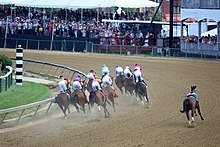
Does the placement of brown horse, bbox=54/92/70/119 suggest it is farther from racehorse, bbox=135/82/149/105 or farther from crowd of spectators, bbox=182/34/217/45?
crowd of spectators, bbox=182/34/217/45

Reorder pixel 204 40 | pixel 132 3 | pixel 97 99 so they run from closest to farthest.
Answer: pixel 97 99, pixel 204 40, pixel 132 3

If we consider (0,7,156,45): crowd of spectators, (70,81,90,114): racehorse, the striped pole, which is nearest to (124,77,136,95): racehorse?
the striped pole

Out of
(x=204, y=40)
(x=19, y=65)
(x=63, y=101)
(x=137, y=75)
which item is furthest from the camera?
(x=204, y=40)

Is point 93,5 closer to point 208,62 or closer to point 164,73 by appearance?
point 208,62

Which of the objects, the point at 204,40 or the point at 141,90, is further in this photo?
the point at 204,40

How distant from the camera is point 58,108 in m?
17.7

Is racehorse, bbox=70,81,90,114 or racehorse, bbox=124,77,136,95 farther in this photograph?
racehorse, bbox=124,77,136,95

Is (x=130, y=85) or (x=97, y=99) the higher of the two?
(x=130, y=85)

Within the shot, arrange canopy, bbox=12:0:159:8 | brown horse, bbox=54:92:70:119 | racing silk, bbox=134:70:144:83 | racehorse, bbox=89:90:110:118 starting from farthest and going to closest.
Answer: canopy, bbox=12:0:159:8
racing silk, bbox=134:70:144:83
racehorse, bbox=89:90:110:118
brown horse, bbox=54:92:70:119

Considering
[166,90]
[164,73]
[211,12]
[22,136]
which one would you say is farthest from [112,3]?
[22,136]

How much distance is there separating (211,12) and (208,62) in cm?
366

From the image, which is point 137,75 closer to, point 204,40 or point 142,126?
point 142,126

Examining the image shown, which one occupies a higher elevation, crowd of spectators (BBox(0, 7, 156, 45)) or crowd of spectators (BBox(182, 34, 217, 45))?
crowd of spectators (BBox(0, 7, 156, 45))

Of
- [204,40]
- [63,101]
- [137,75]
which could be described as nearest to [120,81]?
[137,75]
